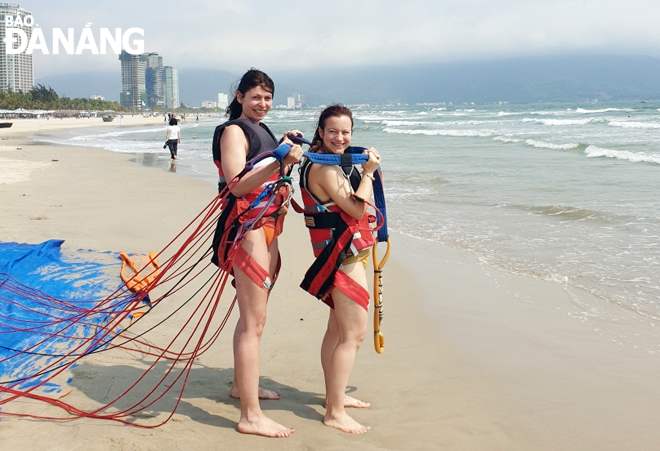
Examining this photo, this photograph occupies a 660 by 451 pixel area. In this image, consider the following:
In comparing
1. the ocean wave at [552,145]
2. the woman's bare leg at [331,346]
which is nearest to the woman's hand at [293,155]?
the woman's bare leg at [331,346]

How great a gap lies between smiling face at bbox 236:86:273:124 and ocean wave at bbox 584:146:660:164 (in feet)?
53.5

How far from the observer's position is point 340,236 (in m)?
3.20

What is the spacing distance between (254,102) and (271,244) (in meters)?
0.77

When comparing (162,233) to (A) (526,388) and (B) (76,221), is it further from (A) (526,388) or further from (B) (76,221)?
(A) (526,388)

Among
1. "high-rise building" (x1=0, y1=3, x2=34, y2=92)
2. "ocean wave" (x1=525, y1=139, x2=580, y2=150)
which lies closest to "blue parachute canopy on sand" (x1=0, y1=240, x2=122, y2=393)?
"ocean wave" (x1=525, y1=139, x2=580, y2=150)

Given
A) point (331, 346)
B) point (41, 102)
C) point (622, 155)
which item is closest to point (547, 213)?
point (331, 346)

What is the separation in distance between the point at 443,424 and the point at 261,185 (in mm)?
1604

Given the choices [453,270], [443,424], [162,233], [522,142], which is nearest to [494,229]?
[453,270]

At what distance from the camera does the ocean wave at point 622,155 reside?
57.8 feet

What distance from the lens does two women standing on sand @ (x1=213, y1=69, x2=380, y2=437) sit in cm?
317

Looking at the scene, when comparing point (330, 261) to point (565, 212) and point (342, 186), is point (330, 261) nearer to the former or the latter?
point (342, 186)

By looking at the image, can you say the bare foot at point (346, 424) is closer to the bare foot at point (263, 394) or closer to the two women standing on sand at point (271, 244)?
the two women standing on sand at point (271, 244)

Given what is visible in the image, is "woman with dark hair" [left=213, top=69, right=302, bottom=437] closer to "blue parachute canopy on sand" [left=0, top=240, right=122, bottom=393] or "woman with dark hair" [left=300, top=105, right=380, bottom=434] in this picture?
"woman with dark hair" [left=300, top=105, right=380, bottom=434]

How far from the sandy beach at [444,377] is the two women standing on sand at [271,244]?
0.22 m
